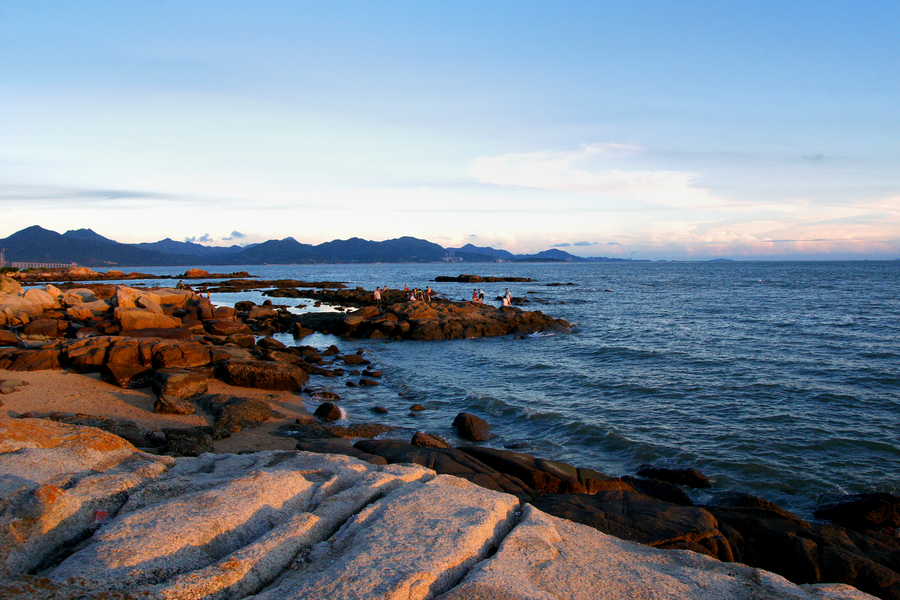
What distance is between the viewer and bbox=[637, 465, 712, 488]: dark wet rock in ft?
35.2

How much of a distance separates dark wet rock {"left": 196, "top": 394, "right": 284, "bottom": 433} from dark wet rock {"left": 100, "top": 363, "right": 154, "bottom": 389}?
2.60 metres

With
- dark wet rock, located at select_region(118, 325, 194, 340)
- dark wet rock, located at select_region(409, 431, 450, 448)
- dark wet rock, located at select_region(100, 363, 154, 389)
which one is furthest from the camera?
dark wet rock, located at select_region(118, 325, 194, 340)

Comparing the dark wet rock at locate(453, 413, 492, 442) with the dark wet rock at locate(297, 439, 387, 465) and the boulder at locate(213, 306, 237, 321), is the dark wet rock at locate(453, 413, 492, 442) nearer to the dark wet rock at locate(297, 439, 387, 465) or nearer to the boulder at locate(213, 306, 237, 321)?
the dark wet rock at locate(297, 439, 387, 465)

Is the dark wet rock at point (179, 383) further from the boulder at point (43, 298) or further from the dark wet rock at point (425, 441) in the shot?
the boulder at point (43, 298)

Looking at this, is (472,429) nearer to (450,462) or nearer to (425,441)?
(425,441)

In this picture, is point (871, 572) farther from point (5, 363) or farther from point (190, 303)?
point (190, 303)

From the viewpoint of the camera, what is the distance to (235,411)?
1379 cm

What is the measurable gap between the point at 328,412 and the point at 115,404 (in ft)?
19.6

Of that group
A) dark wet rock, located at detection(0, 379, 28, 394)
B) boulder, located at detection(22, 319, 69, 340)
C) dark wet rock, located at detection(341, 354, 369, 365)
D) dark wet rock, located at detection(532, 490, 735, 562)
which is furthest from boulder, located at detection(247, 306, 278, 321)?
dark wet rock, located at detection(532, 490, 735, 562)

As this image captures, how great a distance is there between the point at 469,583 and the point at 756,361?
74.6 ft

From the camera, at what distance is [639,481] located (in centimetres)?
1040

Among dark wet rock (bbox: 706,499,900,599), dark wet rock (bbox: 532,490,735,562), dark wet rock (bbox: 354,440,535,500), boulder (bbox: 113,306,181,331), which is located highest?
boulder (bbox: 113,306,181,331)

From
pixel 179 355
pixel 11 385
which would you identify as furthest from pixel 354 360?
pixel 11 385

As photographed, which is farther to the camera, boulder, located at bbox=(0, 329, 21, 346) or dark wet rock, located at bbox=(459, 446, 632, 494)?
boulder, located at bbox=(0, 329, 21, 346)
